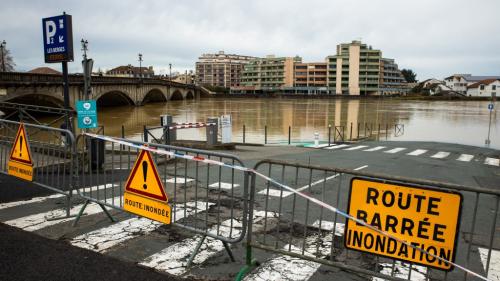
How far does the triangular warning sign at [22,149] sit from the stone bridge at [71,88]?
25809 mm

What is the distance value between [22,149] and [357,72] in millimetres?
147289

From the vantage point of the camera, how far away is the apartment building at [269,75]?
164625 mm

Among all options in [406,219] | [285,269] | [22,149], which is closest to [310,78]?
[22,149]

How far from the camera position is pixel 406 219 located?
12.6 ft

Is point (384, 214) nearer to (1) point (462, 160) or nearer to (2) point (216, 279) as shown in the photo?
(2) point (216, 279)

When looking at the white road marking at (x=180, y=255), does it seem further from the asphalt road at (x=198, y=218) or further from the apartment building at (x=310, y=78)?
the apartment building at (x=310, y=78)

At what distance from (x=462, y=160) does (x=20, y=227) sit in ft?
54.5

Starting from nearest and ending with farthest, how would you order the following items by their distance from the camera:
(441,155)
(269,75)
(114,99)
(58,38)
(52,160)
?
(52,160), (58,38), (441,155), (114,99), (269,75)

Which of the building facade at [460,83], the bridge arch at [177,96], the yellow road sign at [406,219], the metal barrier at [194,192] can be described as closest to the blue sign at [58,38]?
the metal barrier at [194,192]

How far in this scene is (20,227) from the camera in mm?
6004

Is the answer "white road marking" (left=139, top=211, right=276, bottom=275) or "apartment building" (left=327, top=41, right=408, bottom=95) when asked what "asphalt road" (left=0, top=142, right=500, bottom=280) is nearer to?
"white road marking" (left=139, top=211, right=276, bottom=275)

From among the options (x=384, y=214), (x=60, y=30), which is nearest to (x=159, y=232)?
(x=384, y=214)

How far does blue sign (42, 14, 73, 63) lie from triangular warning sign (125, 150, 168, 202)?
8.10 metres

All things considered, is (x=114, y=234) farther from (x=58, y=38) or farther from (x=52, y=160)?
(x=58, y=38)
